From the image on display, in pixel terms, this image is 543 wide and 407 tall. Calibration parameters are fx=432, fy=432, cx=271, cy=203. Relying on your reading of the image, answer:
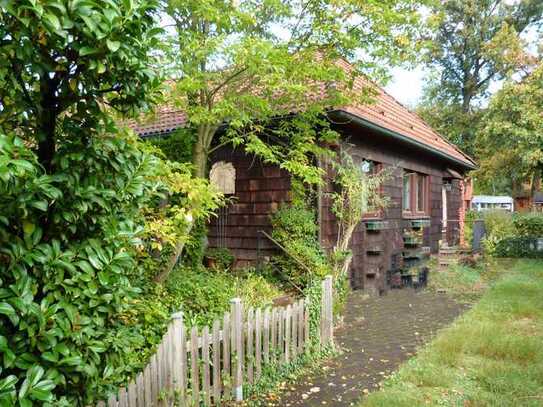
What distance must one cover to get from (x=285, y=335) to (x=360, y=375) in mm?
915

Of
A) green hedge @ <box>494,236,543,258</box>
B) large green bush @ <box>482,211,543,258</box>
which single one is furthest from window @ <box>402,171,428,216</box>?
green hedge @ <box>494,236,543,258</box>

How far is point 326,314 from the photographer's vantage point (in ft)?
17.5

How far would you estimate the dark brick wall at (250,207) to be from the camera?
25.8ft

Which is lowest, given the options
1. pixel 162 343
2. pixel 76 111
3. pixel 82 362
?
pixel 162 343

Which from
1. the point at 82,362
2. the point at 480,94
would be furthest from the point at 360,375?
the point at 480,94

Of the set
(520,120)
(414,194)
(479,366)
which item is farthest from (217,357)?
(520,120)

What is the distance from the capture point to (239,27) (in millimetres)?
5145

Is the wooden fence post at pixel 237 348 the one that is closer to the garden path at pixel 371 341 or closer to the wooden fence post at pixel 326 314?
the garden path at pixel 371 341

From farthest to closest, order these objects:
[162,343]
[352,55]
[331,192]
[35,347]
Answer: [331,192]
[352,55]
[162,343]
[35,347]

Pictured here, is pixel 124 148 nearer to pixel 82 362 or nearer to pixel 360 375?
pixel 82 362

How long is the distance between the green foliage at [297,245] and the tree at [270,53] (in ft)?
3.67

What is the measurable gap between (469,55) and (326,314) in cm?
2613

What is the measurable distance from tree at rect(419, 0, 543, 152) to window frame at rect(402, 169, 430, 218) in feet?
44.8

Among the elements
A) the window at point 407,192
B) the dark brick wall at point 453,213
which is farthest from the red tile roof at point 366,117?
the dark brick wall at point 453,213
